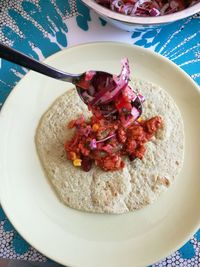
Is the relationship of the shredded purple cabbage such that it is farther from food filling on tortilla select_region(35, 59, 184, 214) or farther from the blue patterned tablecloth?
food filling on tortilla select_region(35, 59, 184, 214)

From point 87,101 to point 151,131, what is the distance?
1.04ft

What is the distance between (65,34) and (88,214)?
0.85 m

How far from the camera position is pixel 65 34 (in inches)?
79.3

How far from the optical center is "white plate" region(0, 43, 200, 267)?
1.64 m

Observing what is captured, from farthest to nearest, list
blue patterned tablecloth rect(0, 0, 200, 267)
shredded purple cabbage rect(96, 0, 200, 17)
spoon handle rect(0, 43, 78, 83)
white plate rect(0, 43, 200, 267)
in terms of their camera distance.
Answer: blue patterned tablecloth rect(0, 0, 200, 267) → shredded purple cabbage rect(96, 0, 200, 17) → white plate rect(0, 43, 200, 267) → spoon handle rect(0, 43, 78, 83)

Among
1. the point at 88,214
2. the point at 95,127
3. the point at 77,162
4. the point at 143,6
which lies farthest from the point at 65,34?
the point at 88,214

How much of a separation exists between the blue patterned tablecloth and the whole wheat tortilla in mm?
261

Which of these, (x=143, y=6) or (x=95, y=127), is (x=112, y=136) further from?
(x=143, y=6)

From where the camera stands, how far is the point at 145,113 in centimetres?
183

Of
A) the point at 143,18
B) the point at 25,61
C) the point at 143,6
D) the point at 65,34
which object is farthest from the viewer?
the point at 65,34

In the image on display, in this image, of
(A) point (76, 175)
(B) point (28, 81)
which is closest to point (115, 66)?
(B) point (28, 81)

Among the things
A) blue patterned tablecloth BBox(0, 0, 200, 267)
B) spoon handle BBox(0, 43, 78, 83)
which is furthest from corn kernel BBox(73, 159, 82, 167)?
blue patterned tablecloth BBox(0, 0, 200, 267)

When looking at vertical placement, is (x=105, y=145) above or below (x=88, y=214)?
above

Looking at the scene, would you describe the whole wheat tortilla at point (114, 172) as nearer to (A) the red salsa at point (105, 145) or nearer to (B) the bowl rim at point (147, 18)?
(A) the red salsa at point (105, 145)
